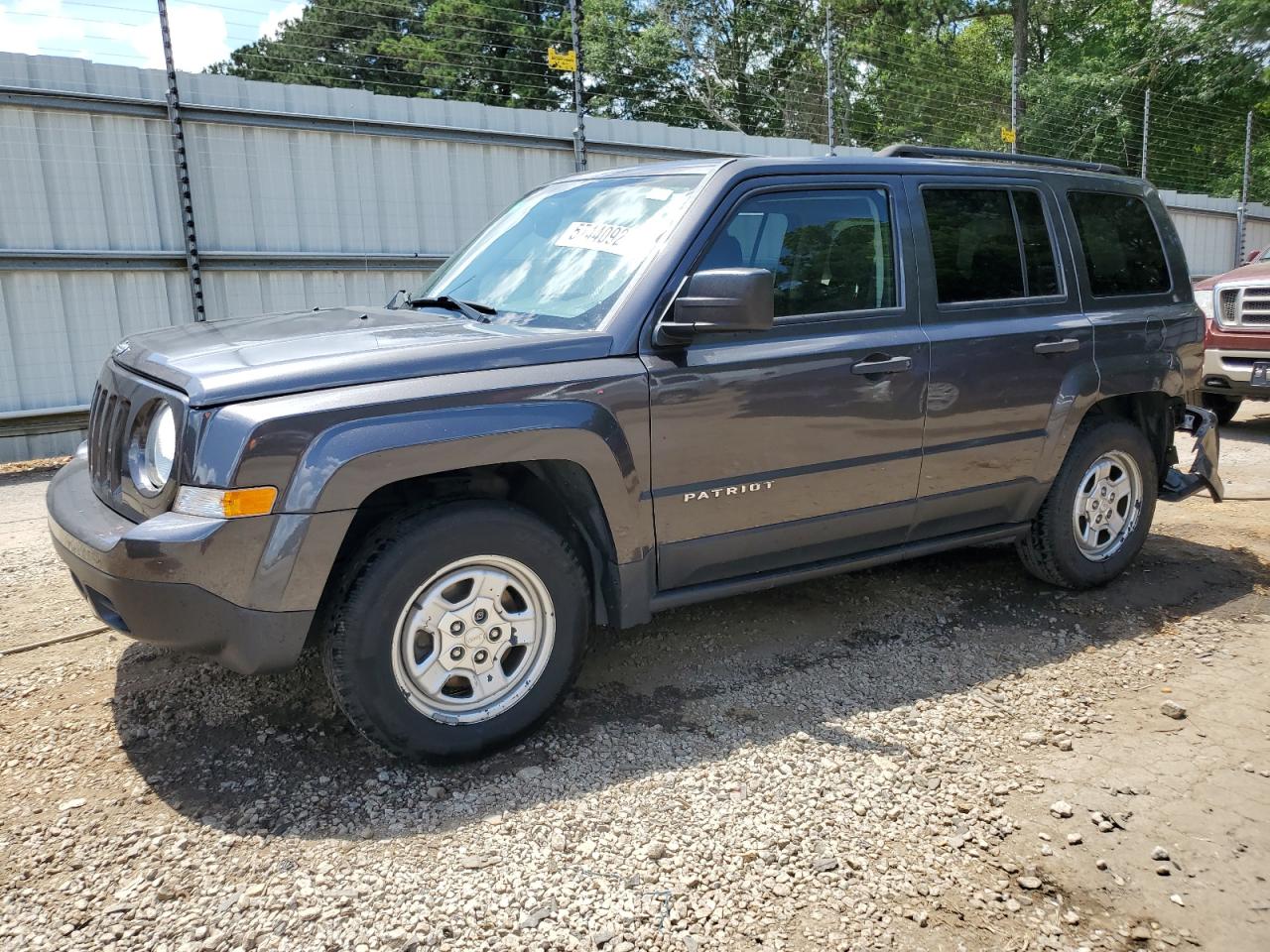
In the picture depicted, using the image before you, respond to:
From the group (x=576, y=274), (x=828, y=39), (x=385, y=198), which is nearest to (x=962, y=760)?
(x=576, y=274)

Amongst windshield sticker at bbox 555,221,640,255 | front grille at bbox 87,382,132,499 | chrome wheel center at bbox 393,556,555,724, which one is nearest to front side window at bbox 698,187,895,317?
windshield sticker at bbox 555,221,640,255

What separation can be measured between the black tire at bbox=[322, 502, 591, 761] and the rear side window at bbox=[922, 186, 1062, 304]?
2.05 metres

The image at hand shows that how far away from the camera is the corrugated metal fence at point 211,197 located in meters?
7.80

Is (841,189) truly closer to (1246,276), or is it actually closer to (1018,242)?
(1018,242)

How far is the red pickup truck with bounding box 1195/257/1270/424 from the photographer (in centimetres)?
849

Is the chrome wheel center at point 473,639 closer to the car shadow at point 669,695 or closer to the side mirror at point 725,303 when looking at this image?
the car shadow at point 669,695

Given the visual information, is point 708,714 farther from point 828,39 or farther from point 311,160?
point 828,39

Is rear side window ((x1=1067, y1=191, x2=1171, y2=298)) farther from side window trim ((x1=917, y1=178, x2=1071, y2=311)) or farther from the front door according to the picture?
the front door

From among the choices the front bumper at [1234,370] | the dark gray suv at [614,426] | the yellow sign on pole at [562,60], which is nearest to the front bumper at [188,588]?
the dark gray suv at [614,426]

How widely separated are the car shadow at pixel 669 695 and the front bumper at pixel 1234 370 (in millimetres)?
4282

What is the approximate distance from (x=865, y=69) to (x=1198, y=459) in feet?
48.6

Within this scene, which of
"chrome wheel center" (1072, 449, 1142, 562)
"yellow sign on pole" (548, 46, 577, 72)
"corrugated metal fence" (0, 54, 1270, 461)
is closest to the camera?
"chrome wheel center" (1072, 449, 1142, 562)

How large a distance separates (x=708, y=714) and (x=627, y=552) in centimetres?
68

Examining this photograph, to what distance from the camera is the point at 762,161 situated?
3631mm
